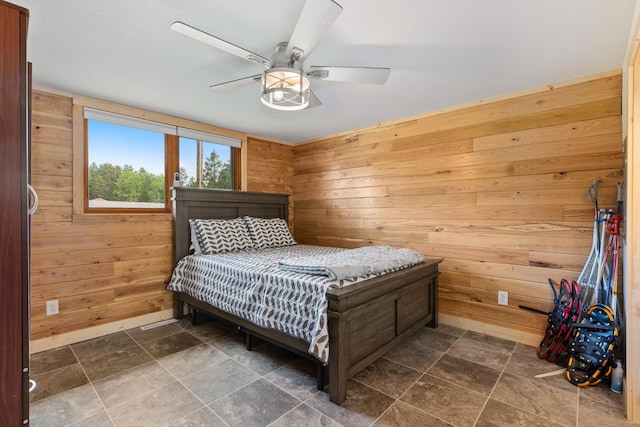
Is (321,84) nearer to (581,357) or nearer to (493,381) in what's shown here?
(493,381)

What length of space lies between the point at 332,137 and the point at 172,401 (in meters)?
3.24

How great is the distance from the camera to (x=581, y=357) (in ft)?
6.68

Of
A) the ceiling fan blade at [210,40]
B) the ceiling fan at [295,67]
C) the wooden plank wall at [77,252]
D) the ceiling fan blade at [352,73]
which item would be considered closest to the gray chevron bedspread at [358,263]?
the ceiling fan at [295,67]

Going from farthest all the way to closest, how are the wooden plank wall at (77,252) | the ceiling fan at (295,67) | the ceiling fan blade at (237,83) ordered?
the wooden plank wall at (77,252) → the ceiling fan blade at (237,83) → the ceiling fan at (295,67)

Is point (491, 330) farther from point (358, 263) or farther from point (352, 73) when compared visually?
point (352, 73)

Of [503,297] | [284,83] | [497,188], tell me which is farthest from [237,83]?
[503,297]

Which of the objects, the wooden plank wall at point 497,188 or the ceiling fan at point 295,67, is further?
the wooden plank wall at point 497,188

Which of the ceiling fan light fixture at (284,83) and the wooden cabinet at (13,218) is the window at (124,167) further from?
the wooden cabinet at (13,218)

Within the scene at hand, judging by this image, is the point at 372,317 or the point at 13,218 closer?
the point at 13,218

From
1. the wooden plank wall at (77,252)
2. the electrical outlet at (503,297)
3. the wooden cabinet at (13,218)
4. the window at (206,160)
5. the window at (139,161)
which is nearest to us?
the wooden cabinet at (13,218)

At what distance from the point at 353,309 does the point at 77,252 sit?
2.47m

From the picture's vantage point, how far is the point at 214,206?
11.6ft

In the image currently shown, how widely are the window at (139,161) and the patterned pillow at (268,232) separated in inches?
28.0

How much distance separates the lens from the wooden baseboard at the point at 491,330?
2.58 metres
